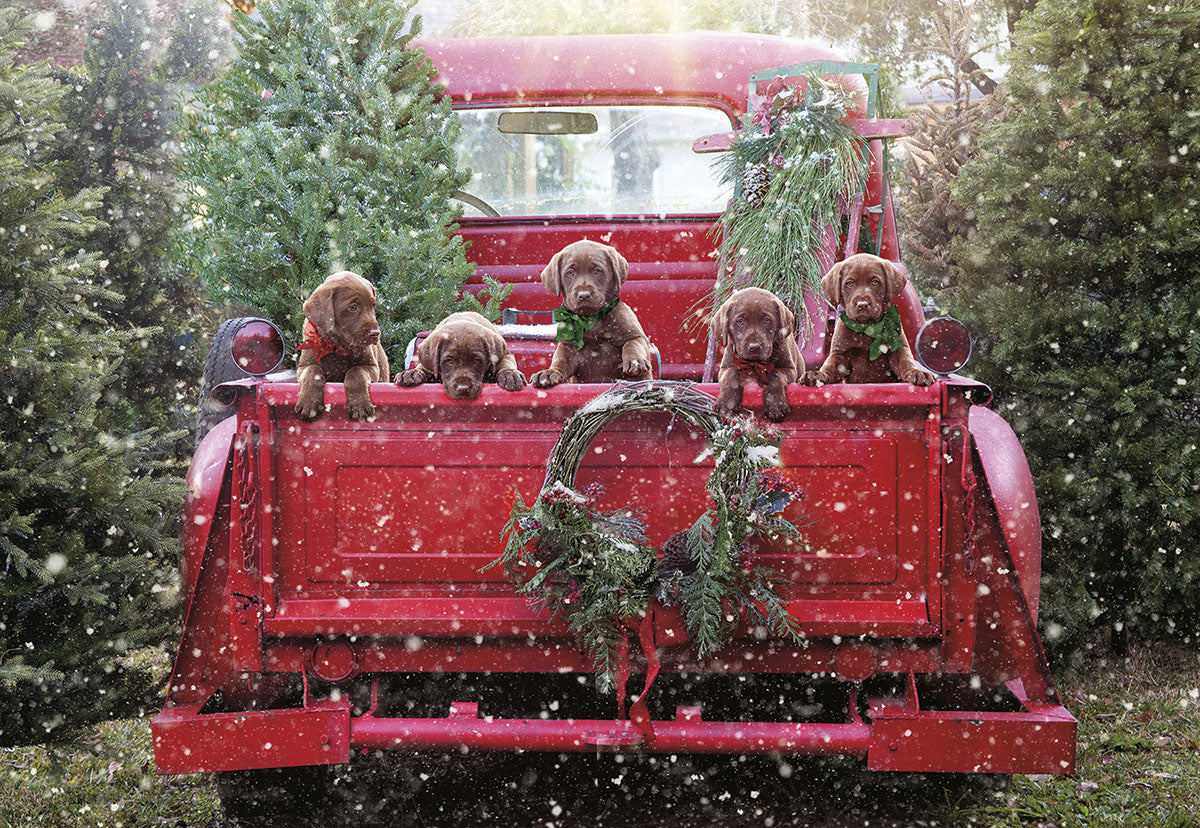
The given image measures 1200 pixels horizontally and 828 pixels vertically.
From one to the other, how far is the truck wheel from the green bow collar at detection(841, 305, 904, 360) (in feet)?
7.83

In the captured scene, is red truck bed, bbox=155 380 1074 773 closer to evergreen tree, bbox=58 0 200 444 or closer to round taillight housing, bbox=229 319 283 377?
round taillight housing, bbox=229 319 283 377

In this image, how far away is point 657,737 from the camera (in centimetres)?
301

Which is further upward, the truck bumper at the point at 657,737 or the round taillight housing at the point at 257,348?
the round taillight housing at the point at 257,348

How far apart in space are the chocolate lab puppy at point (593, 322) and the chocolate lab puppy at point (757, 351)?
0.41 meters

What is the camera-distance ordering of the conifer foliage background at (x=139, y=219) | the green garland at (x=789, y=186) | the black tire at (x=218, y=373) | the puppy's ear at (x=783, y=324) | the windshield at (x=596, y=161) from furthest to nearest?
the conifer foliage background at (x=139, y=219) < the windshield at (x=596, y=161) < the green garland at (x=789, y=186) < the black tire at (x=218, y=373) < the puppy's ear at (x=783, y=324)

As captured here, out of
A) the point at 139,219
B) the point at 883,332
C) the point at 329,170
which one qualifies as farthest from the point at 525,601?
the point at 139,219

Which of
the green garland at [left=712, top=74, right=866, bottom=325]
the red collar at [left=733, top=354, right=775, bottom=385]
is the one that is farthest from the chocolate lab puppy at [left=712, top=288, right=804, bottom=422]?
the green garland at [left=712, top=74, right=866, bottom=325]

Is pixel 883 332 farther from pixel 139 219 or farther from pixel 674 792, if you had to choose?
pixel 139 219

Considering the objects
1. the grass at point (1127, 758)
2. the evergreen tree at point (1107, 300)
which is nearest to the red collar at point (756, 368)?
the grass at point (1127, 758)

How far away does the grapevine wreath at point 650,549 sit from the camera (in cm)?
292

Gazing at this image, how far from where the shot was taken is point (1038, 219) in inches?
214

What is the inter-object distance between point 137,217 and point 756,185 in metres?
5.22

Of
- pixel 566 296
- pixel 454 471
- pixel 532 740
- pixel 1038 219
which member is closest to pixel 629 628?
pixel 532 740

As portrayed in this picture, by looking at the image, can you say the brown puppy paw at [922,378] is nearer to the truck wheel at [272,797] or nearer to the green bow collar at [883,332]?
the green bow collar at [883,332]
